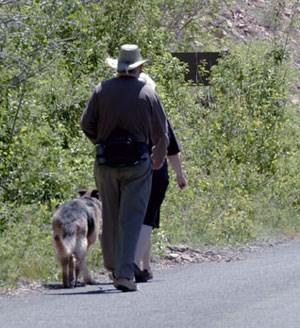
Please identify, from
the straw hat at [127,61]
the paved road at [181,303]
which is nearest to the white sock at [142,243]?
the paved road at [181,303]

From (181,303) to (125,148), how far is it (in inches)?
65.8

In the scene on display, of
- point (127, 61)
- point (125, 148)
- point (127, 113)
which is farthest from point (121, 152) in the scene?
point (127, 61)

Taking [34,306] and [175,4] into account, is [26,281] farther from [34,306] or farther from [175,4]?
[175,4]

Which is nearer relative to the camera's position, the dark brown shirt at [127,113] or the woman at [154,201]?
the dark brown shirt at [127,113]

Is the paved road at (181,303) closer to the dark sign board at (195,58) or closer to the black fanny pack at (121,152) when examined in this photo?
the black fanny pack at (121,152)

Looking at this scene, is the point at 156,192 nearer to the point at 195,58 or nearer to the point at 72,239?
the point at 72,239

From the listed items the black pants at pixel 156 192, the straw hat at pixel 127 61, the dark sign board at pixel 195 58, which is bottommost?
the dark sign board at pixel 195 58

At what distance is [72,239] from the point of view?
11008 mm

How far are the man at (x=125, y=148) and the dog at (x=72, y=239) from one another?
0.60 meters

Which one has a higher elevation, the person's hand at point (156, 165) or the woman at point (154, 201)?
the person's hand at point (156, 165)

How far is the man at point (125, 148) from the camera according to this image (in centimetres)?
1019

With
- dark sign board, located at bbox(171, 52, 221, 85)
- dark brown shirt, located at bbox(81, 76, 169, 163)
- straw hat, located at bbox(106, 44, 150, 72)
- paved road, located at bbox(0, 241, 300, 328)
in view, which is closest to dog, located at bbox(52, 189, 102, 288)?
paved road, located at bbox(0, 241, 300, 328)

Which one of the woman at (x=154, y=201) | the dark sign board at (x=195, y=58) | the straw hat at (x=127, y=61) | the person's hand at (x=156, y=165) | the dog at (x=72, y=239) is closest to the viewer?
the straw hat at (x=127, y=61)

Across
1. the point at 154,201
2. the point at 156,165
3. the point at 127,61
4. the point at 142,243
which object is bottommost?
the point at 142,243
